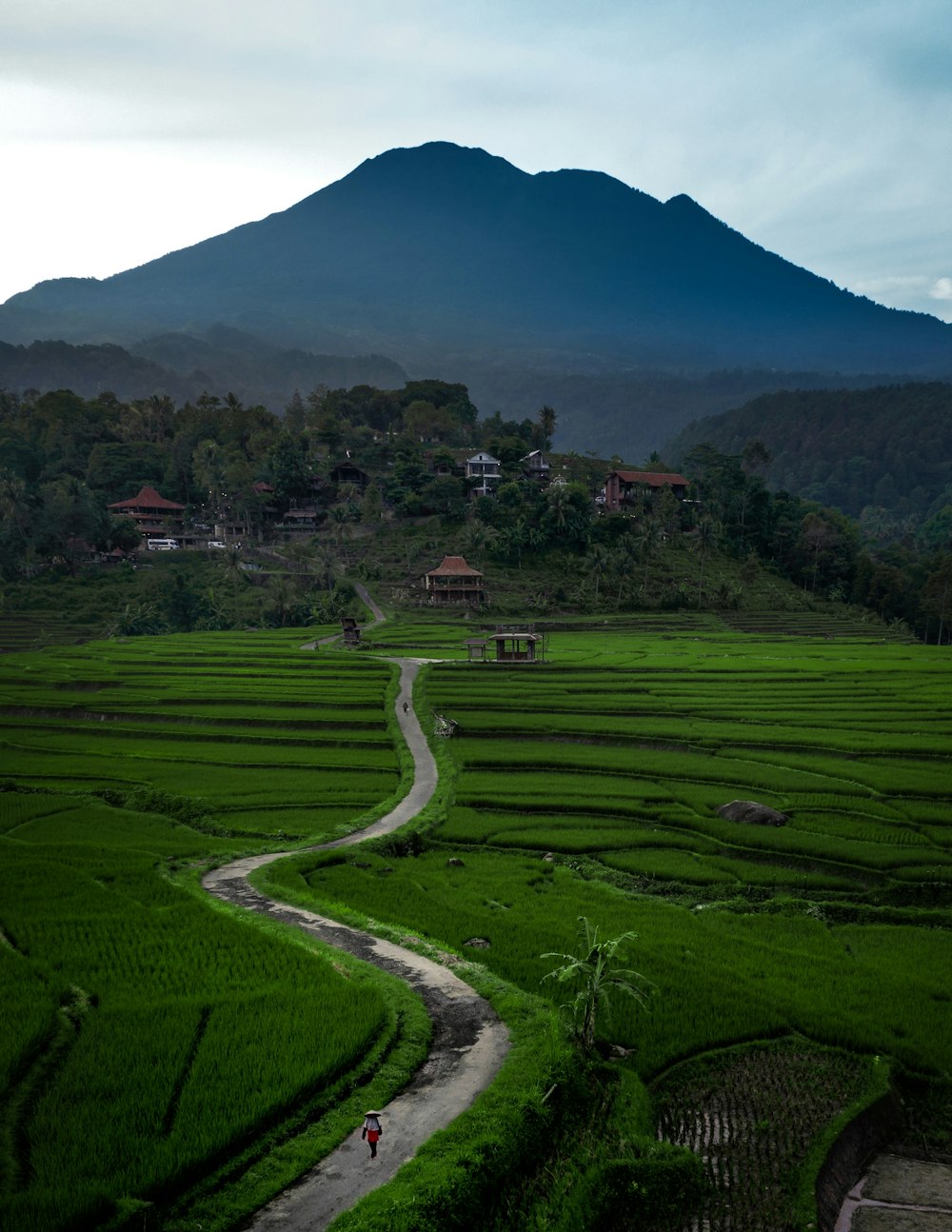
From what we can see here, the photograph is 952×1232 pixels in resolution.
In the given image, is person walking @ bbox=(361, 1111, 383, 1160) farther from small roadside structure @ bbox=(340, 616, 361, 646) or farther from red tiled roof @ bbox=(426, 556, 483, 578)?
red tiled roof @ bbox=(426, 556, 483, 578)

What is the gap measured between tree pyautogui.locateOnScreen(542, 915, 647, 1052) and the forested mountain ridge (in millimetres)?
151430

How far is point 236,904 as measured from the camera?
1576 centimetres

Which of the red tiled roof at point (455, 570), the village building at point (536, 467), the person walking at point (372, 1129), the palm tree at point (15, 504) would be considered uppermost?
the village building at point (536, 467)

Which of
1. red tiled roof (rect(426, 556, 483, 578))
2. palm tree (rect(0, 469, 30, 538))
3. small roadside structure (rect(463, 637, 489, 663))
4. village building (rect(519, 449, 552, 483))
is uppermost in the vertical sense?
village building (rect(519, 449, 552, 483))

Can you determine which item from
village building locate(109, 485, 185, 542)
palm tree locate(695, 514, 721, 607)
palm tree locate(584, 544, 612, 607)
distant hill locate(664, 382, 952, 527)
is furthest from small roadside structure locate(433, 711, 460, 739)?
distant hill locate(664, 382, 952, 527)

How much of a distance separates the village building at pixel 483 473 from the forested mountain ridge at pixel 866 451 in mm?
79506

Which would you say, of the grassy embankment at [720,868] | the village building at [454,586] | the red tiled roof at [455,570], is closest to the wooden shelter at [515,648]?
the grassy embankment at [720,868]

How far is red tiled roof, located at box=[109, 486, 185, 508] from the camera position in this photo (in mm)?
83375

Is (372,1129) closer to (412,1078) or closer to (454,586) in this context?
(412,1078)

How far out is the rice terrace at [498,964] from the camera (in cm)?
883

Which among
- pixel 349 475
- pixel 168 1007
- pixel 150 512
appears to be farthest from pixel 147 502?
pixel 168 1007

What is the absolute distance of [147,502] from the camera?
276ft

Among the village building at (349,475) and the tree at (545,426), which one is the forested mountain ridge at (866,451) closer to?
the tree at (545,426)

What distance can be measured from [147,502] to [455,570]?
34600 millimetres
